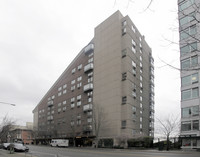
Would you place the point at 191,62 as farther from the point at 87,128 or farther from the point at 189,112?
the point at 87,128

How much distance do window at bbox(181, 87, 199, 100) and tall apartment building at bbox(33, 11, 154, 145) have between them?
1461 cm

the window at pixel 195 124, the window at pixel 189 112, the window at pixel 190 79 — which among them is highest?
the window at pixel 190 79

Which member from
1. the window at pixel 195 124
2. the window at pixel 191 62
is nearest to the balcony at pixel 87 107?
the window at pixel 191 62

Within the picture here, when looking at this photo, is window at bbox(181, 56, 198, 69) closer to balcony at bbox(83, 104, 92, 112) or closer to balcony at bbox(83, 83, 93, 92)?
balcony at bbox(83, 83, 93, 92)

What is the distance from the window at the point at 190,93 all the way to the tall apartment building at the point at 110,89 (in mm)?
14611

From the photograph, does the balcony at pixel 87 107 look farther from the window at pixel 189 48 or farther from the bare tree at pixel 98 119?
the window at pixel 189 48

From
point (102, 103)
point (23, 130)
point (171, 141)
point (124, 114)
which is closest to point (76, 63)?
point (102, 103)

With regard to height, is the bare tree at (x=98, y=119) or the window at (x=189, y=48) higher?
the window at (x=189, y=48)

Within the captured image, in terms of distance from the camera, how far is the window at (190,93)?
40.9m

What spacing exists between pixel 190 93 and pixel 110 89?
22.0 meters

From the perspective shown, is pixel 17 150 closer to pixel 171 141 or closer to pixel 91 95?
pixel 171 141

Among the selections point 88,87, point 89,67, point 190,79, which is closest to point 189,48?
point 190,79

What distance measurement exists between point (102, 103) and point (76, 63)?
21.8 meters

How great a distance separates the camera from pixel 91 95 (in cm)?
6706
